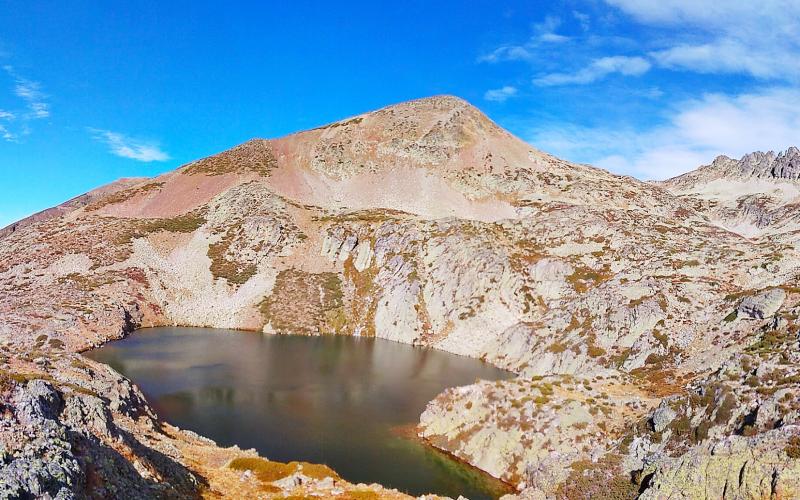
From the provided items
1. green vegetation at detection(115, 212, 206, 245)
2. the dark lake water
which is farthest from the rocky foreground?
the dark lake water

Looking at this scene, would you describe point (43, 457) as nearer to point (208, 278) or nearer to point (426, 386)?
point (426, 386)

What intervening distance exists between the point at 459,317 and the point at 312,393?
54.3 metres

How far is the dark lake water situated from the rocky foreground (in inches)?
198

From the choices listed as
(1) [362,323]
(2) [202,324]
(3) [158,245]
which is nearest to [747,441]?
(1) [362,323]

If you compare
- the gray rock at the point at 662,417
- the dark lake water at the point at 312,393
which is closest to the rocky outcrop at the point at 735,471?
the gray rock at the point at 662,417

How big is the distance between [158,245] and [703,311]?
134336 mm

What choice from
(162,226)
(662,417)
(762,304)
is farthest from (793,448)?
(162,226)

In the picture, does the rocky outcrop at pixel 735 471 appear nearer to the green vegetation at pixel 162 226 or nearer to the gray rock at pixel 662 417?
the gray rock at pixel 662 417

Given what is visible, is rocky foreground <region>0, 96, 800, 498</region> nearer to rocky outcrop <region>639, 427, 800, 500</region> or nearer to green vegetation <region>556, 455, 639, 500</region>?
rocky outcrop <region>639, 427, 800, 500</region>

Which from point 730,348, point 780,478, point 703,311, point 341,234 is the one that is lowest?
point 780,478

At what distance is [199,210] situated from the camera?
6531 inches

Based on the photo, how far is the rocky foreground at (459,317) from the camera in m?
29.0

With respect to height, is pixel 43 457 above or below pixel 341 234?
below

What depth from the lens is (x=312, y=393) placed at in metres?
66.0
